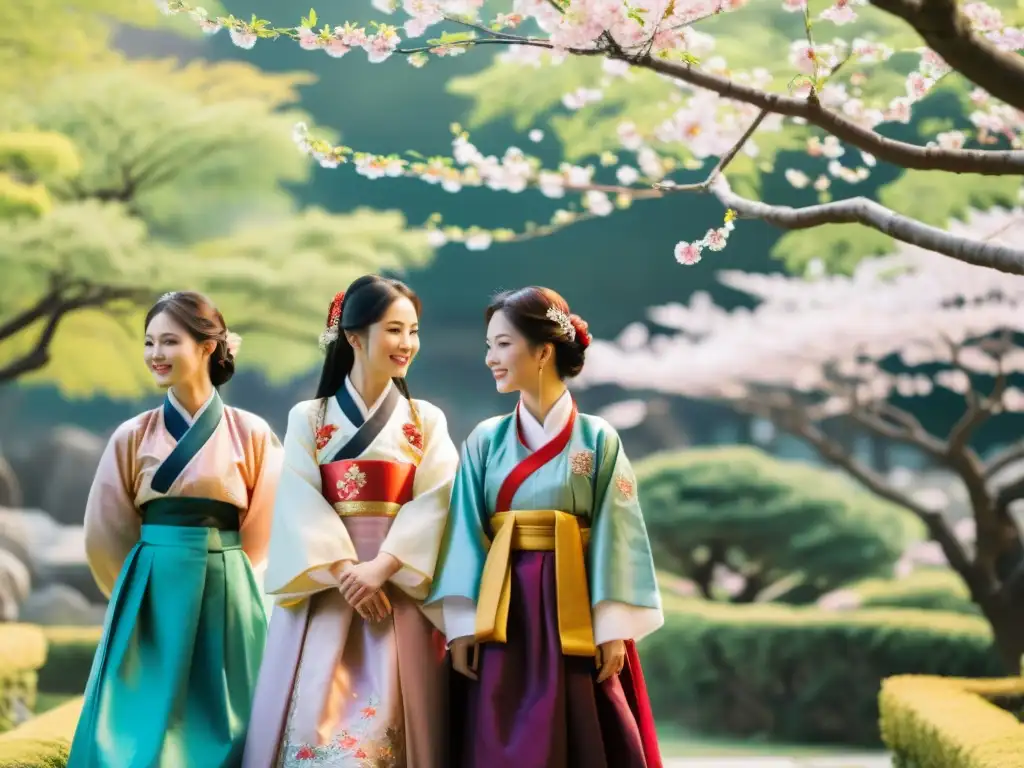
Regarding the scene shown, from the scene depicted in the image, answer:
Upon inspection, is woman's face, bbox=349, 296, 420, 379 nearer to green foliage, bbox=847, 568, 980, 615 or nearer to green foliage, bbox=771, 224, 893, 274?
green foliage, bbox=771, 224, 893, 274

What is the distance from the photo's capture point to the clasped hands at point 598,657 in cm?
314

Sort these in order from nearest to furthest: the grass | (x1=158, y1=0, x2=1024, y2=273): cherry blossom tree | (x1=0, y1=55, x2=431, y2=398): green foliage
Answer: (x1=158, y1=0, x2=1024, y2=273): cherry blossom tree, the grass, (x1=0, y1=55, x2=431, y2=398): green foliage

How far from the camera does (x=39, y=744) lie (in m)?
3.71

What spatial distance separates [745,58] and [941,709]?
551 centimetres

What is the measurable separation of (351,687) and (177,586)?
0.69 m

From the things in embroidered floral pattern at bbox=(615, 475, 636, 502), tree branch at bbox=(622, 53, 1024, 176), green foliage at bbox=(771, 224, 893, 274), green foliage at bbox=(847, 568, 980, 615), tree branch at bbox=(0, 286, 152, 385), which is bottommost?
green foliage at bbox=(847, 568, 980, 615)

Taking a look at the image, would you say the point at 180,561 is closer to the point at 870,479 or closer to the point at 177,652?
the point at 177,652

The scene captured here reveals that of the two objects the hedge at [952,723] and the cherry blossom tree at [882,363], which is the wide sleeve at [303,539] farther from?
the cherry blossom tree at [882,363]

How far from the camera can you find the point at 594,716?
3.10 m

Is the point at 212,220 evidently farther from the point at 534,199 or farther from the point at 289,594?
the point at 289,594

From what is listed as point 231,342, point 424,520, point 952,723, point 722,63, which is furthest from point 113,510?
point 952,723

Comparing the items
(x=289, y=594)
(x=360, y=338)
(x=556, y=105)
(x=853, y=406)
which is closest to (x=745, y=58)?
(x=556, y=105)

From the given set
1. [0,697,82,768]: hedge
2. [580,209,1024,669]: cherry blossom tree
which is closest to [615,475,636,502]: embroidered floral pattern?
[0,697,82,768]: hedge

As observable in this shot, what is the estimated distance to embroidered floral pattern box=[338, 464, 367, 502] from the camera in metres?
3.36
